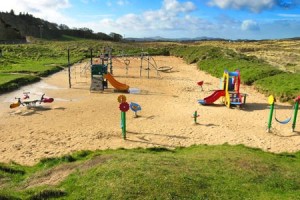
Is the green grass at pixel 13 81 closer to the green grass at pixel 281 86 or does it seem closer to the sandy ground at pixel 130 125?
the sandy ground at pixel 130 125

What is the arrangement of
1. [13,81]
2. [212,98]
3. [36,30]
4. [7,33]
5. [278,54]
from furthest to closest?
1. [36,30]
2. [7,33]
3. [278,54]
4. [13,81]
5. [212,98]

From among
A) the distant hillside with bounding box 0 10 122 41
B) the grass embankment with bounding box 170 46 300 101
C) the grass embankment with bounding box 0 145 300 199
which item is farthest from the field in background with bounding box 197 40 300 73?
the distant hillside with bounding box 0 10 122 41

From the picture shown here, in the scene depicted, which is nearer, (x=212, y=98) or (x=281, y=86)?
(x=212, y=98)

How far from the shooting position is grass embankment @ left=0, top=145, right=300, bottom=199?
6.80 metres

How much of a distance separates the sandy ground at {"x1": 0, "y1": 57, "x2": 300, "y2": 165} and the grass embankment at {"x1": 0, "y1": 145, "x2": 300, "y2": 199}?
12.2 ft

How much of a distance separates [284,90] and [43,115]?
15.7 meters

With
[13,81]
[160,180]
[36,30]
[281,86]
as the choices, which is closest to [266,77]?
[281,86]

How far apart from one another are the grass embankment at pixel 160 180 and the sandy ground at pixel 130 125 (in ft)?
12.2

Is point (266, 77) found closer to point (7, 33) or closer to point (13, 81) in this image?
point (13, 81)

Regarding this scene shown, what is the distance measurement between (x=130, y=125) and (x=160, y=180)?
8.96 metres

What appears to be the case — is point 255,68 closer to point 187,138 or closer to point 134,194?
point 187,138

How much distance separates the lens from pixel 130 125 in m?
16.1

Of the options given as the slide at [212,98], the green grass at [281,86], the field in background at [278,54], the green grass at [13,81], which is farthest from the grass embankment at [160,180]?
the field in background at [278,54]

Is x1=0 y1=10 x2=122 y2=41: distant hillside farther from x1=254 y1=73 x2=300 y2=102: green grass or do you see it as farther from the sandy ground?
x1=254 y1=73 x2=300 y2=102: green grass
